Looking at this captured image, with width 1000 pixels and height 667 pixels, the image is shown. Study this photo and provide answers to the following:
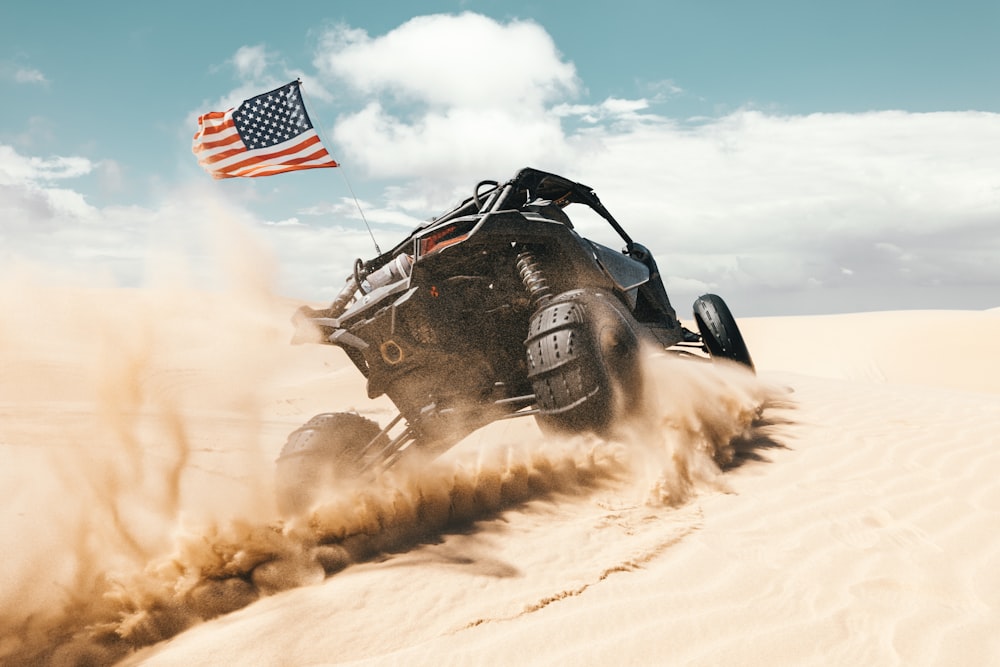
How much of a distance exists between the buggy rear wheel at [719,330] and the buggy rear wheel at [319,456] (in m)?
3.62

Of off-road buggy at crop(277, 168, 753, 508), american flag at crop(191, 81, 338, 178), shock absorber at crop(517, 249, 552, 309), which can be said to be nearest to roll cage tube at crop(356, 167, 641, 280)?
off-road buggy at crop(277, 168, 753, 508)

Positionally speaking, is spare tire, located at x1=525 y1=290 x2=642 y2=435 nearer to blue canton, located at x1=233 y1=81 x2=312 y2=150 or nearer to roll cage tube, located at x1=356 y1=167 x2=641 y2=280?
roll cage tube, located at x1=356 y1=167 x2=641 y2=280

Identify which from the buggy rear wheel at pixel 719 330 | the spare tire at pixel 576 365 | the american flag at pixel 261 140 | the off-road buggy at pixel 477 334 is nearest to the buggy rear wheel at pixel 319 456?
the off-road buggy at pixel 477 334

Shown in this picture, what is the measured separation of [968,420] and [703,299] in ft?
8.55

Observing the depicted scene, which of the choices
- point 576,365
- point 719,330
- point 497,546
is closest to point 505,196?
point 576,365

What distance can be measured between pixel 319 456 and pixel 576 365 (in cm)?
162

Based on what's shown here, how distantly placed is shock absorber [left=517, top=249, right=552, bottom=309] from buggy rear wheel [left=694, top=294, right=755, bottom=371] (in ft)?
10.3

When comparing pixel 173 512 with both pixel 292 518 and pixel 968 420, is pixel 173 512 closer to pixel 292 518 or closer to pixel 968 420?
pixel 292 518

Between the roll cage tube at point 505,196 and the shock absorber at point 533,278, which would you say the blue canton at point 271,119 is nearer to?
the roll cage tube at point 505,196

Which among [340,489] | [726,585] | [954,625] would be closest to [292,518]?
[340,489]

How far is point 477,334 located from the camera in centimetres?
371

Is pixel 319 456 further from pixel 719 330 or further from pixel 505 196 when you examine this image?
pixel 719 330

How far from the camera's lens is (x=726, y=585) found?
89.2 inches

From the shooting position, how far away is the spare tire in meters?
3.17
